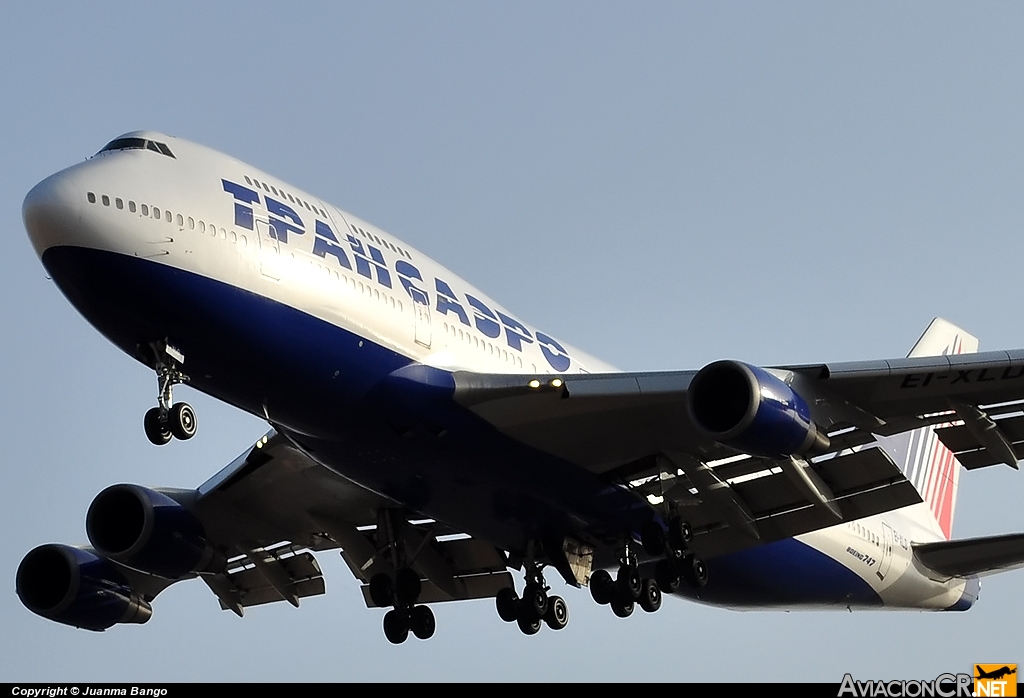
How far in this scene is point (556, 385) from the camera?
69.2 feet

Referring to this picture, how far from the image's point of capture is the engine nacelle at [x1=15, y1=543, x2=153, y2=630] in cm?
2761

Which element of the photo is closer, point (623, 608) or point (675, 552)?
point (675, 552)

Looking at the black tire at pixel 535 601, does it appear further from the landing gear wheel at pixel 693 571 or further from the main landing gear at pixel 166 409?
the main landing gear at pixel 166 409

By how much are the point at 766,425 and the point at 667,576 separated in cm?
464

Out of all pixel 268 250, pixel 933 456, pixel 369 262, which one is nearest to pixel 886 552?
pixel 933 456

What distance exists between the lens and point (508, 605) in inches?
993

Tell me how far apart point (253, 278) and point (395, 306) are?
235 cm

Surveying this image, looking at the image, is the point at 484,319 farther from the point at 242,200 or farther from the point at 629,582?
the point at 629,582

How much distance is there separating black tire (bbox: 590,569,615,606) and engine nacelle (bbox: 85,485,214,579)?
7.45 meters

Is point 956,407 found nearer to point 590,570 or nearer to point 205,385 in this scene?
point 590,570

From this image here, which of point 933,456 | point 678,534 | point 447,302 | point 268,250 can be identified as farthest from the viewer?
point 933,456

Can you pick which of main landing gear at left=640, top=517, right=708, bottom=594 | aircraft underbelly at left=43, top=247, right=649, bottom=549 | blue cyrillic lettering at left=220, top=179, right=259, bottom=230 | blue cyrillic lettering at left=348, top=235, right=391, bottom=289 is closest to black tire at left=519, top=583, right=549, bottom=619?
aircraft underbelly at left=43, top=247, right=649, bottom=549

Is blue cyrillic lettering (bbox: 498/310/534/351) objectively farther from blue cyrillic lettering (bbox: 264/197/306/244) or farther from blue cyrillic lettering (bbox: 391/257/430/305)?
blue cyrillic lettering (bbox: 264/197/306/244)

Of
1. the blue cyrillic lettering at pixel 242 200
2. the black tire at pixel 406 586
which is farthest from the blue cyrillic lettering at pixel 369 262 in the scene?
the black tire at pixel 406 586
